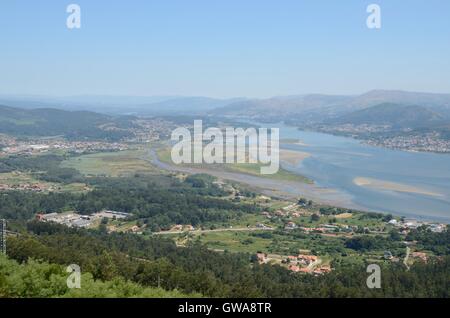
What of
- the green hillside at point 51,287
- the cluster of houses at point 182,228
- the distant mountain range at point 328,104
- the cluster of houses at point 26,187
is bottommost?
the cluster of houses at point 182,228

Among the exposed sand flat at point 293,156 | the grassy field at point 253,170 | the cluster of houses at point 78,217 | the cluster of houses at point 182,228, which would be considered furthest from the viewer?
the exposed sand flat at point 293,156

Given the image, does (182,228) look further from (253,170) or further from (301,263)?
(253,170)

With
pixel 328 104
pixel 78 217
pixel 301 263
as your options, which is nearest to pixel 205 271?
pixel 301 263

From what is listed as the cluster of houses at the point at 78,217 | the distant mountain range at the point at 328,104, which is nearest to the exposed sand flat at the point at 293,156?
the cluster of houses at the point at 78,217

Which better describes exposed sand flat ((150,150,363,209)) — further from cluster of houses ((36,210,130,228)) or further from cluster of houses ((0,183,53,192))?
cluster of houses ((0,183,53,192))

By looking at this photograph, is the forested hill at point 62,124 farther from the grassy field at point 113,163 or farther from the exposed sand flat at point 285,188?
the exposed sand flat at point 285,188

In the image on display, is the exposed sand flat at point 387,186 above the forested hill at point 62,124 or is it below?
below

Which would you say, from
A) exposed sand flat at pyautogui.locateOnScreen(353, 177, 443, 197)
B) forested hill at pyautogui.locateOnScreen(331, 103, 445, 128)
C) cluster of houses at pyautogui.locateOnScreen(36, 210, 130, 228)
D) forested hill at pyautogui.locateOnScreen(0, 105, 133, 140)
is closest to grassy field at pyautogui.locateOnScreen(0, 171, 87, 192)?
cluster of houses at pyautogui.locateOnScreen(36, 210, 130, 228)
